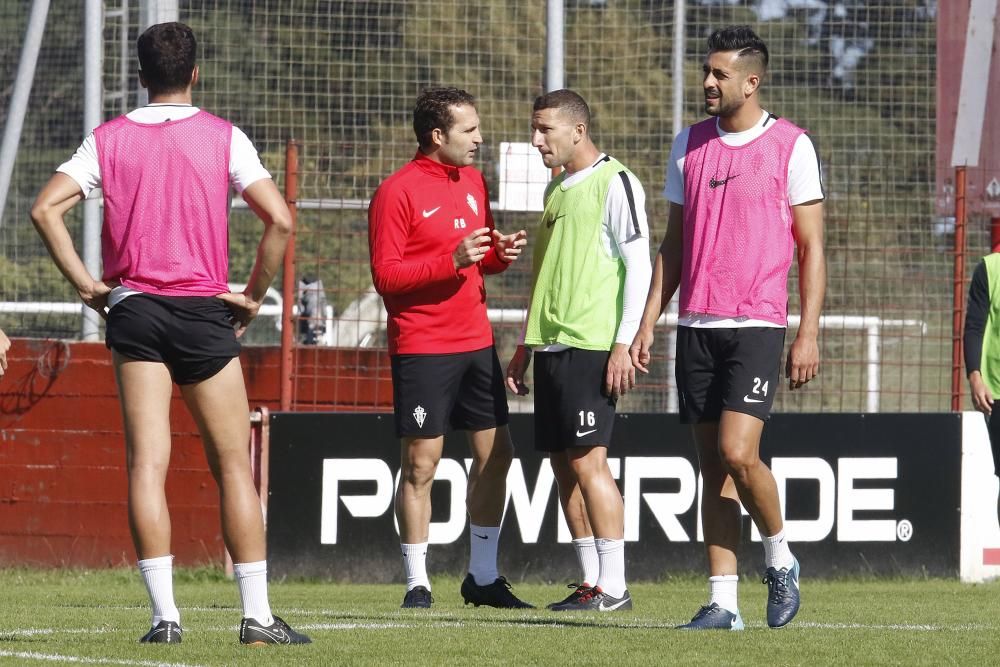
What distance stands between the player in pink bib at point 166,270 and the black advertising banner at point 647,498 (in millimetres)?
3943

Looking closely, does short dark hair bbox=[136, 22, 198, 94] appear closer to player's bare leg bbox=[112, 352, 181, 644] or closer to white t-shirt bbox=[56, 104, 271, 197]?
white t-shirt bbox=[56, 104, 271, 197]

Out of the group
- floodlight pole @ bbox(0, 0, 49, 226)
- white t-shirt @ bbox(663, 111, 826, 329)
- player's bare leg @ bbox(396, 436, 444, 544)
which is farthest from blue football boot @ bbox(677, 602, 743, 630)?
floodlight pole @ bbox(0, 0, 49, 226)

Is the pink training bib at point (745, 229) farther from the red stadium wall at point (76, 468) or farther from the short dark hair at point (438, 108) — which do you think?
the red stadium wall at point (76, 468)

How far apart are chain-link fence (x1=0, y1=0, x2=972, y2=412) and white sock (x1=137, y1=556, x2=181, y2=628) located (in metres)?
4.28

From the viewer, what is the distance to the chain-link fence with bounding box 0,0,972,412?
1034 centimetres

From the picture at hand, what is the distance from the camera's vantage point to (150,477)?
541 cm

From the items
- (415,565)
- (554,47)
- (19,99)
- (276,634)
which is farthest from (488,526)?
(19,99)

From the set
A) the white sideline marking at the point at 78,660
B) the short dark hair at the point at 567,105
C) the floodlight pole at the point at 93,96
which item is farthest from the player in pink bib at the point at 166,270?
the floodlight pole at the point at 93,96

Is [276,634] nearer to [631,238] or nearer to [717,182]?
[717,182]

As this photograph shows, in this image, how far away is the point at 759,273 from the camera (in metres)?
6.05

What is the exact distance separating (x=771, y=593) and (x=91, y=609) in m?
3.12

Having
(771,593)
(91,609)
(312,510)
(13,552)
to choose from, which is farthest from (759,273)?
(13,552)

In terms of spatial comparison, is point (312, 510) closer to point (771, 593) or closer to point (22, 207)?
point (771, 593)

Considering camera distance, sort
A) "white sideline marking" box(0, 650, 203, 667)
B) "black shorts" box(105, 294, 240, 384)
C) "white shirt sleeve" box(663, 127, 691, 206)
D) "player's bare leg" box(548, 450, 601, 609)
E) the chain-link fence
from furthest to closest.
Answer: the chain-link fence < "player's bare leg" box(548, 450, 601, 609) < "white shirt sleeve" box(663, 127, 691, 206) < "black shorts" box(105, 294, 240, 384) < "white sideline marking" box(0, 650, 203, 667)
